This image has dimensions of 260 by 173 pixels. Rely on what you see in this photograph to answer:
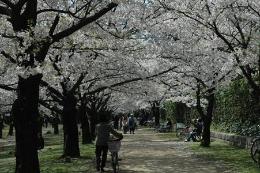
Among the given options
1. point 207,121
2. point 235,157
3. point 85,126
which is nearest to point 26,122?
point 235,157

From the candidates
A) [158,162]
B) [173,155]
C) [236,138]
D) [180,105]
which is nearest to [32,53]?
[158,162]

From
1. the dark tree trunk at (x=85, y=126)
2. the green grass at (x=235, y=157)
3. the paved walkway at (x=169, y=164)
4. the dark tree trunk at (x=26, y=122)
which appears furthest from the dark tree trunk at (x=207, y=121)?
the dark tree trunk at (x=26, y=122)

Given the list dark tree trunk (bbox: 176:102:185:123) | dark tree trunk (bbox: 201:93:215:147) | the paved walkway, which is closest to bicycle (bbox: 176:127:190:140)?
dark tree trunk (bbox: 201:93:215:147)

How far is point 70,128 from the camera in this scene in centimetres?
2075

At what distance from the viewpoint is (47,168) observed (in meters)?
17.0

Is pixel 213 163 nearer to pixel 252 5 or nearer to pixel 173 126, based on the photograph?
pixel 252 5

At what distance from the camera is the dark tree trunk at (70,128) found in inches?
803

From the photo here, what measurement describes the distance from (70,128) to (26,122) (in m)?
8.87

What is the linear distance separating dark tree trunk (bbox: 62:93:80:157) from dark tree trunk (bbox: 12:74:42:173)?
8.18 meters

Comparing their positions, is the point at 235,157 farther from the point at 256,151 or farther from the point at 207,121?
the point at 207,121

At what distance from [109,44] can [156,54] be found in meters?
3.16

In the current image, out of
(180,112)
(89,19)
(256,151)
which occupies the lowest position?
(256,151)

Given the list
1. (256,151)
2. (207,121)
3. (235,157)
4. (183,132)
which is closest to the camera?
(256,151)

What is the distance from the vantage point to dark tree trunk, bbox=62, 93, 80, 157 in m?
20.4
